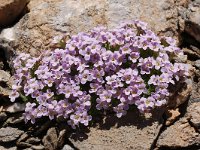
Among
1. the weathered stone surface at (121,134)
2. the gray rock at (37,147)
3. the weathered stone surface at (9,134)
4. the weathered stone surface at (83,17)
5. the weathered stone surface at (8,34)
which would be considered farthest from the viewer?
the weathered stone surface at (8,34)

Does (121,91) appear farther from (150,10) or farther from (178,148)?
(150,10)

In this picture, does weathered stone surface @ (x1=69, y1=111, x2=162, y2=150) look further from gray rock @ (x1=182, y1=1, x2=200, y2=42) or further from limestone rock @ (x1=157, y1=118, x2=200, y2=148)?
gray rock @ (x1=182, y1=1, x2=200, y2=42)

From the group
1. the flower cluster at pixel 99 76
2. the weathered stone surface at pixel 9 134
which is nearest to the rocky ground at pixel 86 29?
the weathered stone surface at pixel 9 134

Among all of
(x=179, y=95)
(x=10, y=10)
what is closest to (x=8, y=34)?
(x=10, y=10)

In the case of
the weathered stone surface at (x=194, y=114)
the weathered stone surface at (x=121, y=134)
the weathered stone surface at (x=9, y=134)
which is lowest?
the weathered stone surface at (x=9, y=134)

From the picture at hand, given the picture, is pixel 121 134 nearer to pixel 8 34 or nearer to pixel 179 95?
pixel 179 95

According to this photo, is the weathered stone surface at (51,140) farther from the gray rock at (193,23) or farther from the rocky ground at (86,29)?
the gray rock at (193,23)

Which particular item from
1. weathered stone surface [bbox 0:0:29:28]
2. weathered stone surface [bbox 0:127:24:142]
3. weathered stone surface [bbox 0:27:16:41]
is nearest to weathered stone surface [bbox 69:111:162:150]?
weathered stone surface [bbox 0:127:24:142]
